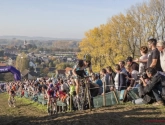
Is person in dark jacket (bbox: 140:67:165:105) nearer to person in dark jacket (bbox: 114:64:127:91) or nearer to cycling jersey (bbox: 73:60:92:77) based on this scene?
person in dark jacket (bbox: 114:64:127:91)

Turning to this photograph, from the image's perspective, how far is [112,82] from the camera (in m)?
12.4

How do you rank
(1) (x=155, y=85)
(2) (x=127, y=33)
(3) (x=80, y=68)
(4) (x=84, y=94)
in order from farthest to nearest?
(2) (x=127, y=33)
(4) (x=84, y=94)
(3) (x=80, y=68)
(1) (x=155, y=85)

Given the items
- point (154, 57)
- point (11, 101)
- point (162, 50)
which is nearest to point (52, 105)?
point (11, 101)

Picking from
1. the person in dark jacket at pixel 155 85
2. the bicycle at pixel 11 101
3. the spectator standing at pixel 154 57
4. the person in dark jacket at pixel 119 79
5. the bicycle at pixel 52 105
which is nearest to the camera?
the person in dark jacket at pixel 155 85

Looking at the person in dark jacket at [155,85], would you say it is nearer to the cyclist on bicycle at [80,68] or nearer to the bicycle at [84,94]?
the bicycle at [84,94]

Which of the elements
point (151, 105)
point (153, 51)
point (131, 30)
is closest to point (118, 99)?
point (151, 105)

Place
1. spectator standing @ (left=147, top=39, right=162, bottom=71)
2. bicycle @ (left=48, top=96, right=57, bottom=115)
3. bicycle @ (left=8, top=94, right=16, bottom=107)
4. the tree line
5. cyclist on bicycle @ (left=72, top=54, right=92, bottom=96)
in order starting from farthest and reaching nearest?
the tree line → bicycle @ (left=8, top=94, right=16, bottom=107) → bicycle @ (left=48, top=96, right=57, bottom=115) → cyclist on bicycle @ (left=72, top=54, right=92, bottom=96) → spectator standing @ (left=147, top=39, right=162, bottom=71)

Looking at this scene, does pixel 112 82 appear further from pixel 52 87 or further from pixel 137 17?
pixel 137 17

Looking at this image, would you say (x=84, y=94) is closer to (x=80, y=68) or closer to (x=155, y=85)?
(x=80, y=68)

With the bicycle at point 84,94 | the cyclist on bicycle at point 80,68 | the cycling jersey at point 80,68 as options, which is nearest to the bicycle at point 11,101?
the bicycle at point 84,94

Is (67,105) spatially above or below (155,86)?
below

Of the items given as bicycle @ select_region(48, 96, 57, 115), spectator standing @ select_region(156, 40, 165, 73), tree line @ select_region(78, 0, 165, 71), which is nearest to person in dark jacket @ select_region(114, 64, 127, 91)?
spectator standing @ select_region(156, 40, 165, 73)

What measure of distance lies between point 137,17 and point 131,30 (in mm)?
2125

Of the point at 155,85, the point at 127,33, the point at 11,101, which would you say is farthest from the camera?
the point at 127,33
